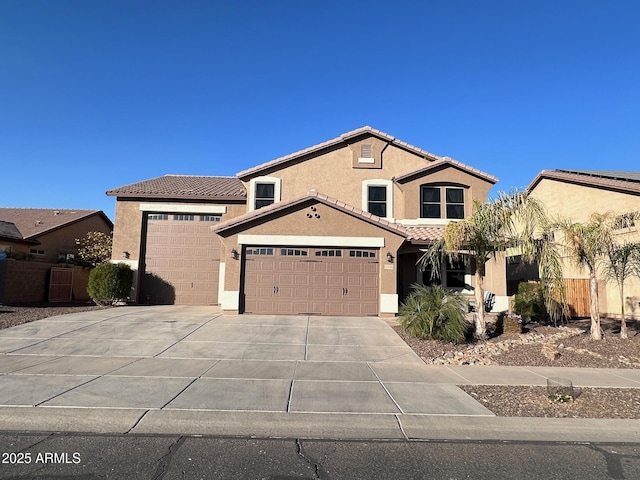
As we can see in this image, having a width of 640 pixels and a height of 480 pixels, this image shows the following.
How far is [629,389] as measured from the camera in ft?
24.5

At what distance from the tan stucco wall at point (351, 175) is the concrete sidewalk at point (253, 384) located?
817cm

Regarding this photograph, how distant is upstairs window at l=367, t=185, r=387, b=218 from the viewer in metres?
19.1

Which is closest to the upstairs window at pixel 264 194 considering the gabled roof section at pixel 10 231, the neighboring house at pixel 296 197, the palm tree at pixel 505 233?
the neighboring house at pixel 296 197

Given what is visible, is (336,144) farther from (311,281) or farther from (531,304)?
(531,304)

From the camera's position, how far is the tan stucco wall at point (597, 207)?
1627 centimetres

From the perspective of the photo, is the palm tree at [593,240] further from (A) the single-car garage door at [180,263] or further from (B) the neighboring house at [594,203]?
(A) the single-car garage door at [180,263]

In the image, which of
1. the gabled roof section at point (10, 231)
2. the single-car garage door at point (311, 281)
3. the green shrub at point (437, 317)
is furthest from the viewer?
the gabled roof section at point (10, 231)

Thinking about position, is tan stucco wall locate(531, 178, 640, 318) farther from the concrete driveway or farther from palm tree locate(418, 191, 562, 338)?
the concrete driveway

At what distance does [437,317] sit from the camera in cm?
1125

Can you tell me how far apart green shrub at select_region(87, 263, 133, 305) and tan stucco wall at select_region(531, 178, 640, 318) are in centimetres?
1748

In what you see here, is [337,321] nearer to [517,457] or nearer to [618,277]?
[618,277]

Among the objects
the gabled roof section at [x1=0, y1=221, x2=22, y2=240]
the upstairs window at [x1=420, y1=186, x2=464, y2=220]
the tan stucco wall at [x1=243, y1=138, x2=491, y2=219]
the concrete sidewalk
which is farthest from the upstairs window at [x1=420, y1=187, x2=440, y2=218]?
the gabled roof section at [x1=0, y1=221, x2=22, y2=240]

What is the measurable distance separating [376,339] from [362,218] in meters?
5.64

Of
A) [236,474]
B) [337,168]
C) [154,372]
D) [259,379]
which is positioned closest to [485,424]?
[236,474]
